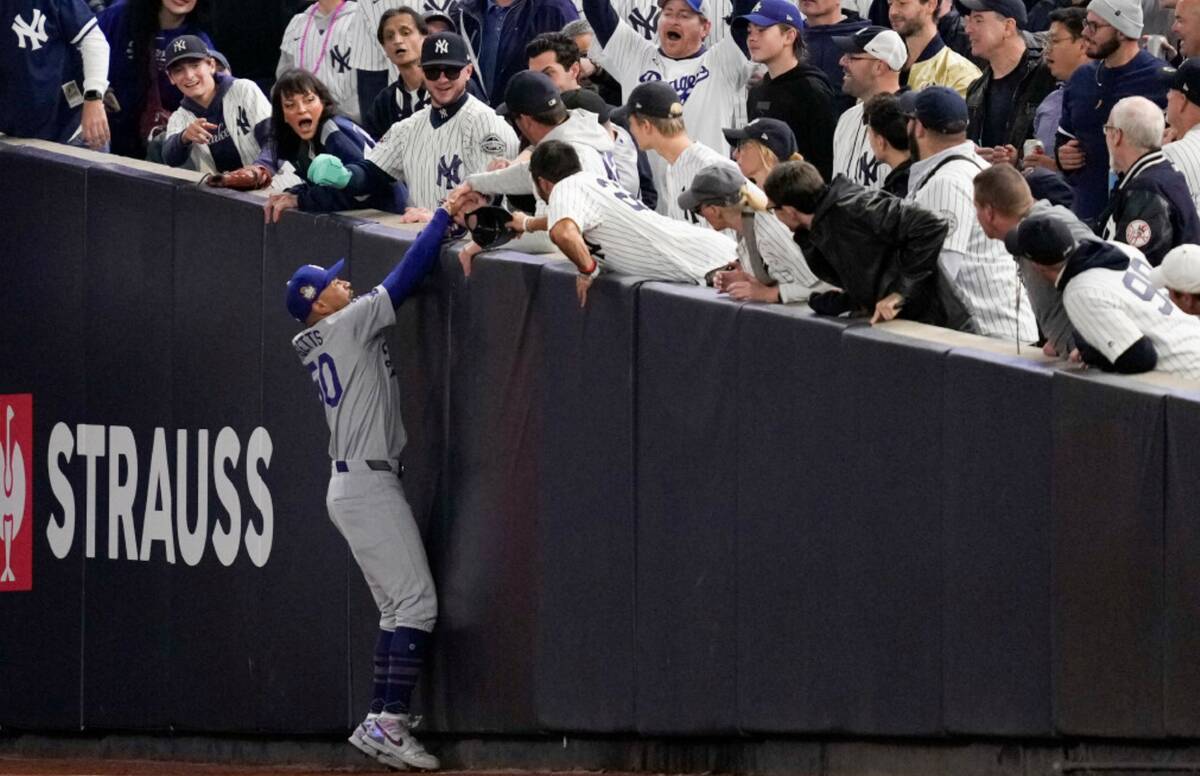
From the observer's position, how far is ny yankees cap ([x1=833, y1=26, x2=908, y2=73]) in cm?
1006

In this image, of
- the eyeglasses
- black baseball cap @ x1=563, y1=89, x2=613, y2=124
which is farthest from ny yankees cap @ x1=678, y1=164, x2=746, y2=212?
the eyeglasses

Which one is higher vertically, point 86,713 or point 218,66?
point 218,66

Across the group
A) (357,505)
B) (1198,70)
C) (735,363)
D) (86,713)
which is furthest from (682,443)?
(86,713)

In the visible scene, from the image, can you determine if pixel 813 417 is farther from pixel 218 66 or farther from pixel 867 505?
pixel 218 66

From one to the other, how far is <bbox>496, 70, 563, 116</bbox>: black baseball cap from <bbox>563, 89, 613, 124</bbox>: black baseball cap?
267 mm

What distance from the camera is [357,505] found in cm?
1022

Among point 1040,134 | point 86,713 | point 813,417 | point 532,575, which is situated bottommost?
point 86,713

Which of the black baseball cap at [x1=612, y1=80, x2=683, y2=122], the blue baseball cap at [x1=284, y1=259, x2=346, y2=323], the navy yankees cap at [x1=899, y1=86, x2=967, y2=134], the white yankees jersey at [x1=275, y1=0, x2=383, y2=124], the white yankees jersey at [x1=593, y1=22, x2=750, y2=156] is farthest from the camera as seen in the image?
the white yankees jersey at [x1=275, y1=0, x2=383, y2=124]

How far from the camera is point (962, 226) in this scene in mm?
8312

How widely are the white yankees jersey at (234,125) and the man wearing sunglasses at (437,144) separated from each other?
2.82ft

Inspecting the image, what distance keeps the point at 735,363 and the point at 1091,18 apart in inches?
94.8

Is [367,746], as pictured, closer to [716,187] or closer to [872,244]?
[716,187]

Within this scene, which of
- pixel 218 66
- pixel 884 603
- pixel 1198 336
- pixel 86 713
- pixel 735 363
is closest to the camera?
pixel 1198 336

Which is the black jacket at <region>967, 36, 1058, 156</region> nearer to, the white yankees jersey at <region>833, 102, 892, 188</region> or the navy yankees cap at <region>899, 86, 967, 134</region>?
the white yankees jersey at <region>833, 102, 892, 188</region>
